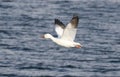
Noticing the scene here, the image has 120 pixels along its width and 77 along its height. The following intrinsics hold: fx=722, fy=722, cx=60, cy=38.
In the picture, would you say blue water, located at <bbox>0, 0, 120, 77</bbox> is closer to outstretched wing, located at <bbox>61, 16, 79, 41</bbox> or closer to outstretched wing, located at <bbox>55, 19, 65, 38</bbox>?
outstretched wing, located at <bbox>55, 19, 65, 38</bbox>

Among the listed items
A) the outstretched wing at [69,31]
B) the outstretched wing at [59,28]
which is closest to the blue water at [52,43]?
the outstretched wing at [59,28]

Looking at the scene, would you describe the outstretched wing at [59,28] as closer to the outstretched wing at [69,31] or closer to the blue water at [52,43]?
the outstretched wing at [69,31]

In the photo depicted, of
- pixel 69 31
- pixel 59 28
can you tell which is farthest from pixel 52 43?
pixel 69 31

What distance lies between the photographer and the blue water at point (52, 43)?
3591 cm

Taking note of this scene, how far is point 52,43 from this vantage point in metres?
42.3

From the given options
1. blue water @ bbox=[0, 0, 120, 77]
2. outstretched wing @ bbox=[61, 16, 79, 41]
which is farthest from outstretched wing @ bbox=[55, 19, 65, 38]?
blue water @ bbox=[0, 0, 120, 77]

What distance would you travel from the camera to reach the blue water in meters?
35.9

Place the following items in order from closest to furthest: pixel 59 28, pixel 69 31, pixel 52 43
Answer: pixel 69 31 < pixel 59 28 < pixel 52 43

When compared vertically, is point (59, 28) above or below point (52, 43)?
above

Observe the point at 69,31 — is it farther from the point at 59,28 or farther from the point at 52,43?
the point at 52,43

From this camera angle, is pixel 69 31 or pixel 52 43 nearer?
pixel 69 31

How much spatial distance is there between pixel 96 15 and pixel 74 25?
22941 mm

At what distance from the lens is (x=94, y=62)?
36906 mm

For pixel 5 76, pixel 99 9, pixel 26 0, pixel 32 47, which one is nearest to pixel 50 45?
pixel 32 47
